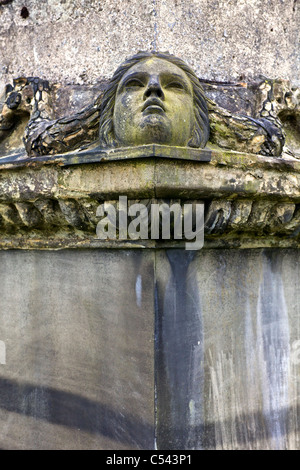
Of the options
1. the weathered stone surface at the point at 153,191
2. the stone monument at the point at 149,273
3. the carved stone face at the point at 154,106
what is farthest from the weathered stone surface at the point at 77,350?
the carved stone face at the point at 154,106

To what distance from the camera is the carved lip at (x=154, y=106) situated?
1.41 meters

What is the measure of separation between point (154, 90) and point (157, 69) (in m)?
0.10

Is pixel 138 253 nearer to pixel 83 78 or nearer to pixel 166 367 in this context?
pixel 166 367

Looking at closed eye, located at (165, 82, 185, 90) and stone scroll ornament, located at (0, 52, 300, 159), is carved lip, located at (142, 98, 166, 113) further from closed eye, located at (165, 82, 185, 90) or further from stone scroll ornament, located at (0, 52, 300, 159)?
closed eye, located at (165, 82, 185, 90)

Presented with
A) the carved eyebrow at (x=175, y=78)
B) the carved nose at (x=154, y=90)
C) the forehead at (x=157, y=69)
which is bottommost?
the carved nose at (x=154, y=90)

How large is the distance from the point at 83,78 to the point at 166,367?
114 centimetres

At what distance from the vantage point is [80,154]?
1.47 meters

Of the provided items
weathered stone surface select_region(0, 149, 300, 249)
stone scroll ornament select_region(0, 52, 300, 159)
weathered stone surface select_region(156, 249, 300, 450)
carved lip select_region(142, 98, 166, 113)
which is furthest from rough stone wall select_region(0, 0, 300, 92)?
weathered stone surface select_region(156, 249, 300, 450)

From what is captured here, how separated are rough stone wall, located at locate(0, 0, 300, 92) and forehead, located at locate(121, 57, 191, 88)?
17cm

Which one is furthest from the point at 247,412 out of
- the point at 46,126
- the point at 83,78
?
the point at 83,78

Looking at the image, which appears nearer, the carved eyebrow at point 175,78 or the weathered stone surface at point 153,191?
the weathered stone surface at point 153,191

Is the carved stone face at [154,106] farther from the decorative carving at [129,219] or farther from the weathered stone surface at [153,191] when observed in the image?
the decorative carving at [129,219]

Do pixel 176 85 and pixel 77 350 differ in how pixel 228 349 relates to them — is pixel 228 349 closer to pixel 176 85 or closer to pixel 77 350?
pixel 77 350

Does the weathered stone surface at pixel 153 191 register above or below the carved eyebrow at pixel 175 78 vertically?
below
